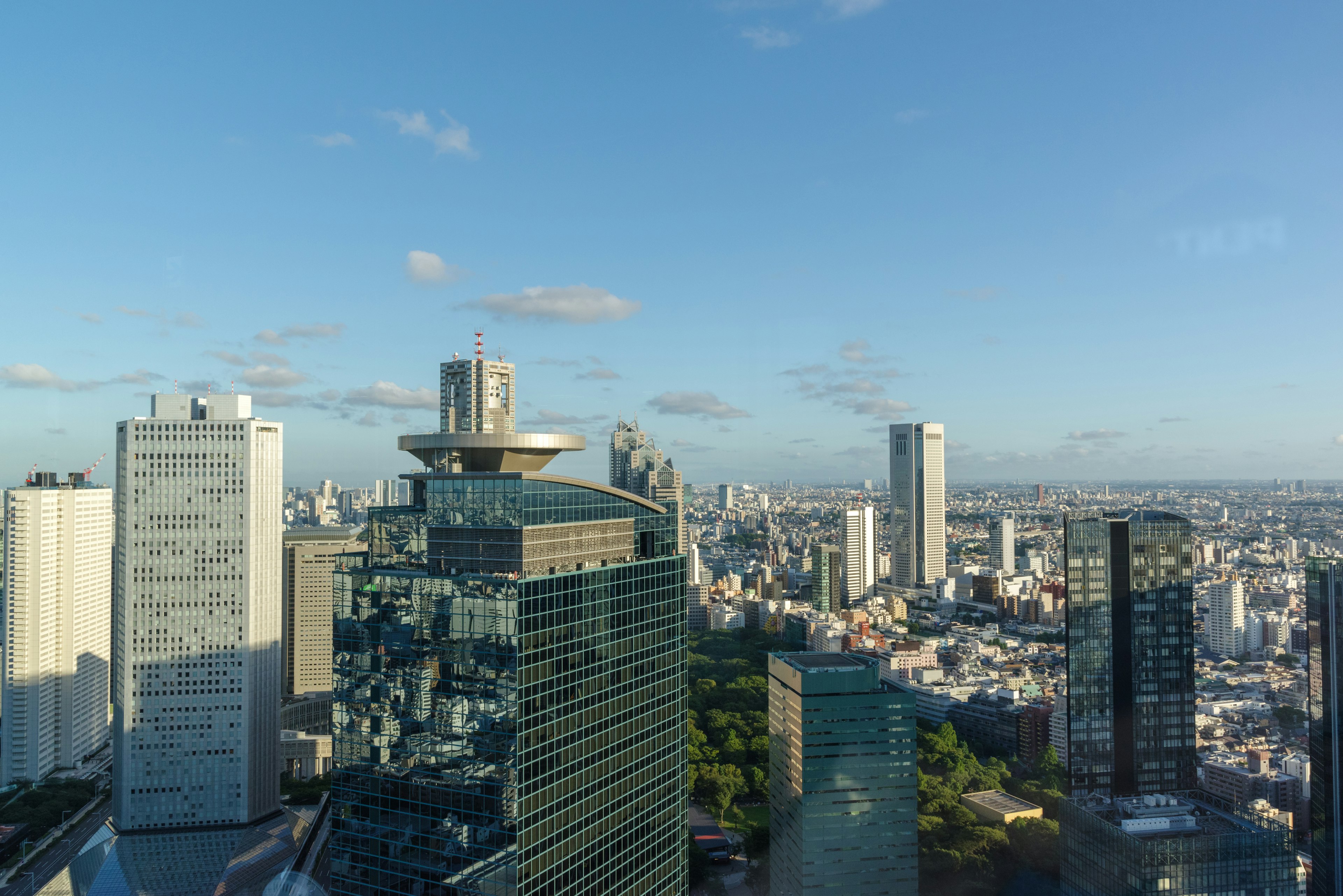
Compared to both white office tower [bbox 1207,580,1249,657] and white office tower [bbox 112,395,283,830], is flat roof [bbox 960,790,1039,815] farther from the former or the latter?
white office tower [bbox 1207,580,1249,657]

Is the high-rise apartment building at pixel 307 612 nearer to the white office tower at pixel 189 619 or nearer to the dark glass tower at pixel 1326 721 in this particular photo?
A: the white office tower at pixel 189 619

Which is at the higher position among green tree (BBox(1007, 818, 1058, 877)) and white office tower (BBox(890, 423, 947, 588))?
white office tower (BBox(890, 423, 947, 588))

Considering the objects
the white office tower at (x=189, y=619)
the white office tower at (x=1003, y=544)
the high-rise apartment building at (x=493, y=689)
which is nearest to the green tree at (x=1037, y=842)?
the high-rise apartment building at (x=493, y=689)

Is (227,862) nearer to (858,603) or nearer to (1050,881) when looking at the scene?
(1050,881)

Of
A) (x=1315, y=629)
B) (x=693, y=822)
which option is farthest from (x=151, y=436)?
(x=1315, y=629)

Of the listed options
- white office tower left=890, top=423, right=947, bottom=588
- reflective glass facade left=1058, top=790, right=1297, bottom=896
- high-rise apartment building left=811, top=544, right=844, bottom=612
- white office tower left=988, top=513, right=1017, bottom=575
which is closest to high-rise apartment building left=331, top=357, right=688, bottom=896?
reflective glass facade left=1058, top=790, right=1297, bottom=896
